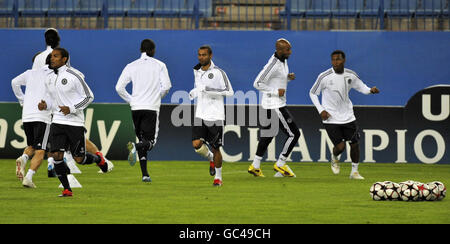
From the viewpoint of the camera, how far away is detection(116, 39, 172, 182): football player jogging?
45.5 feet

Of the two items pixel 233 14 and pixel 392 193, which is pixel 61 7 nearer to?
pixel 233 14

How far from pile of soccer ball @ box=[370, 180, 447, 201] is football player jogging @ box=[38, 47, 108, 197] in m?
3.96

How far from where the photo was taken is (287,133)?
15.3m

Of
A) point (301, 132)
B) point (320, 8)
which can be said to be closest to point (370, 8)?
→ point (320, 8)

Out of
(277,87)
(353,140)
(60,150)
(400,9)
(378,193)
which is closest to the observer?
(378,193)

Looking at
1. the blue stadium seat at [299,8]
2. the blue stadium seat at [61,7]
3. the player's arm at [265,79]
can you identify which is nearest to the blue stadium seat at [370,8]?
the blue stadium seat at [299,8]

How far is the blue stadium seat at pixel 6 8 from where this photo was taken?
21.4 m

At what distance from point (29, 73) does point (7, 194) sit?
257cm

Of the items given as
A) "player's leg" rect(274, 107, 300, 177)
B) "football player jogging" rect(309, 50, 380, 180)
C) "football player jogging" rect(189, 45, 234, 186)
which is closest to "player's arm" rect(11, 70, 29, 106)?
"football player jogging" rect(189, 45, 234, 186)

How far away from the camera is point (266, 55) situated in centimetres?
2033

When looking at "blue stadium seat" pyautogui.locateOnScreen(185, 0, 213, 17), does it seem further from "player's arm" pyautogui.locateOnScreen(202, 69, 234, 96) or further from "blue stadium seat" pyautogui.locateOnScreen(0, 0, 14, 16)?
"player's arm" pyautogui.locateOnScreen(202, 69, 234, 96)

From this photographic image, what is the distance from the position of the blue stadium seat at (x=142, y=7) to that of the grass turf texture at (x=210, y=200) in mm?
5780

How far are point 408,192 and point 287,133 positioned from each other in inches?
177
